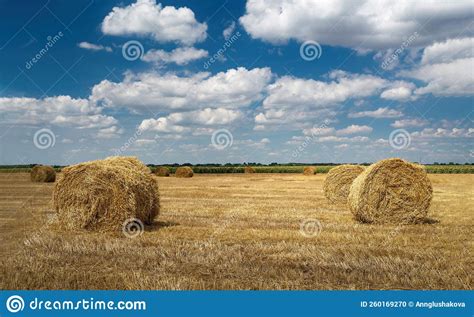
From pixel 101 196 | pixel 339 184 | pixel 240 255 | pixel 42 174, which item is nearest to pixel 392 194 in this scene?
pixel 240 255

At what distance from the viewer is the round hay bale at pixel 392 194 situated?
13625mm

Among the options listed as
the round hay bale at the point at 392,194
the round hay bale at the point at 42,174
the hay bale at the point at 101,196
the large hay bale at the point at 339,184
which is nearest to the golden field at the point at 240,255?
the hay bale at the point at 101,196

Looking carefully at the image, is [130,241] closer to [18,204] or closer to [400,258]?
[400,258]

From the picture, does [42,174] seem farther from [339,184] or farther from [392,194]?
[392,194]

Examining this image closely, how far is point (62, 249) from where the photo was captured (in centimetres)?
909

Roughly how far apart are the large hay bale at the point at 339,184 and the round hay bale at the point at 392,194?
6625mm

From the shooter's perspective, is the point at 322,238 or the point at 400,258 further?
the point at 322,238

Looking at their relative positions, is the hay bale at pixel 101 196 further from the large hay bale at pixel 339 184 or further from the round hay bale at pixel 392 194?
the large hay bale at pixel 339 184

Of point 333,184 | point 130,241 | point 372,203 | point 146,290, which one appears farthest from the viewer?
point 333,184

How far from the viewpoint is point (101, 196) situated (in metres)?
11.7

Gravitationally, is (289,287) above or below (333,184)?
below

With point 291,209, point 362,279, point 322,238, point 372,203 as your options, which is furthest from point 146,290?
point 291,209

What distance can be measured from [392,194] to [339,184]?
7.28 metres

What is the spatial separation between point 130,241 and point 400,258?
207 inches
